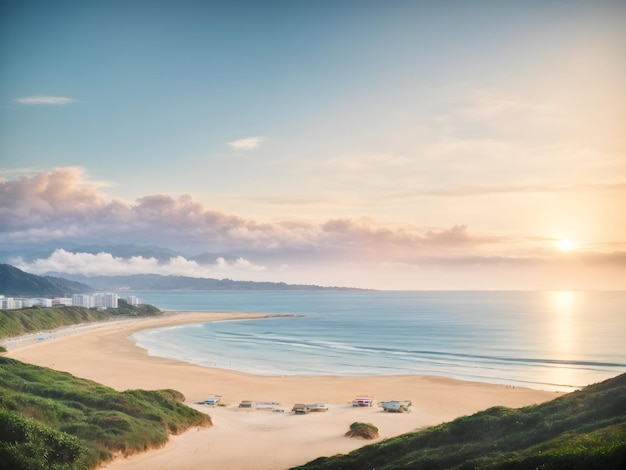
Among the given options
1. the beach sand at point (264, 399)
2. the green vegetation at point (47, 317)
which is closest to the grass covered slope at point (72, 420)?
the beach sand at point (264, 399)

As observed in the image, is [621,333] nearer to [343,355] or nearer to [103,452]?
[343,355]

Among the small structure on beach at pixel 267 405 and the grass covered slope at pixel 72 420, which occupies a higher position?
the grass covered slope at pixel 72 420

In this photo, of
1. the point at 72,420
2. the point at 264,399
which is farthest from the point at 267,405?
the point at 72,420

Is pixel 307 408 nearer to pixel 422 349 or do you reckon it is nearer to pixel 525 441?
pixel 525 441

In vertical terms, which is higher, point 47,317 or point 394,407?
point 394,407

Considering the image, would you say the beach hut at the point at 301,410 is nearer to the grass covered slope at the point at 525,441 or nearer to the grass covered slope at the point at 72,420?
the grass covered slope at the point at 72,420

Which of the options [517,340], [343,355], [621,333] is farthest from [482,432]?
[621,333]

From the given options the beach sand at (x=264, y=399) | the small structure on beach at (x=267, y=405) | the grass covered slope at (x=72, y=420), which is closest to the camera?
the grass covered slope at (x=72, y=420)

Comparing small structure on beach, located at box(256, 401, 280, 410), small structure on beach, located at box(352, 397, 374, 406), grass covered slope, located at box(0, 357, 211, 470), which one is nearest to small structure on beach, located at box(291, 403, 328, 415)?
small structure on beach, located at box(256, 401, 280, 410)
